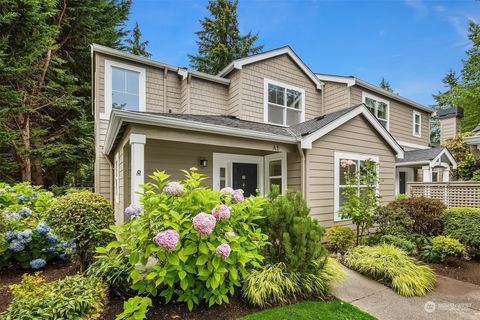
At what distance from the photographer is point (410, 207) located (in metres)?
5.97

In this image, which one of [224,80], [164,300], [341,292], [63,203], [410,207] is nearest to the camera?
[164,300]

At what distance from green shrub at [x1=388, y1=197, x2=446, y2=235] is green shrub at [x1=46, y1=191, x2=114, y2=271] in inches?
251

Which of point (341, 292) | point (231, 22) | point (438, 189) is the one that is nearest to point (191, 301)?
point (341, 292)

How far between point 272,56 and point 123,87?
552 centimetres

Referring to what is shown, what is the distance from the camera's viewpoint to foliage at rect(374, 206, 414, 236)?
5.69 meters

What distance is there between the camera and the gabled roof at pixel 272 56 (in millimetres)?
9111

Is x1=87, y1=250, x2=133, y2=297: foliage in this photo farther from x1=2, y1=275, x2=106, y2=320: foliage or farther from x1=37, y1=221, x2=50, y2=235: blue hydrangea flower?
x1=37, y1=221, x2=50, y2=235: blue hydrangea flower

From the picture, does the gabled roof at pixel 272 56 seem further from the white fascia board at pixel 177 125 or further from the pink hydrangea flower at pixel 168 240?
the pink hydrangea flower at pixel 168 240

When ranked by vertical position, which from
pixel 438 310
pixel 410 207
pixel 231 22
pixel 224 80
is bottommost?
pixel 438 310

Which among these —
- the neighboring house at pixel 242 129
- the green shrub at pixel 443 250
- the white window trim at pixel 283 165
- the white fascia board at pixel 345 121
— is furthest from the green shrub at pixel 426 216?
the white window trim at pixel 283 165

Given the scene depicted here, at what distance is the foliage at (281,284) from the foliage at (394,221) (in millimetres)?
2712

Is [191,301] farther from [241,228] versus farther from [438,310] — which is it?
[438,310]

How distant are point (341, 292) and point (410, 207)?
3474mm

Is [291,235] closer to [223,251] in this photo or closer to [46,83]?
[223,251]
